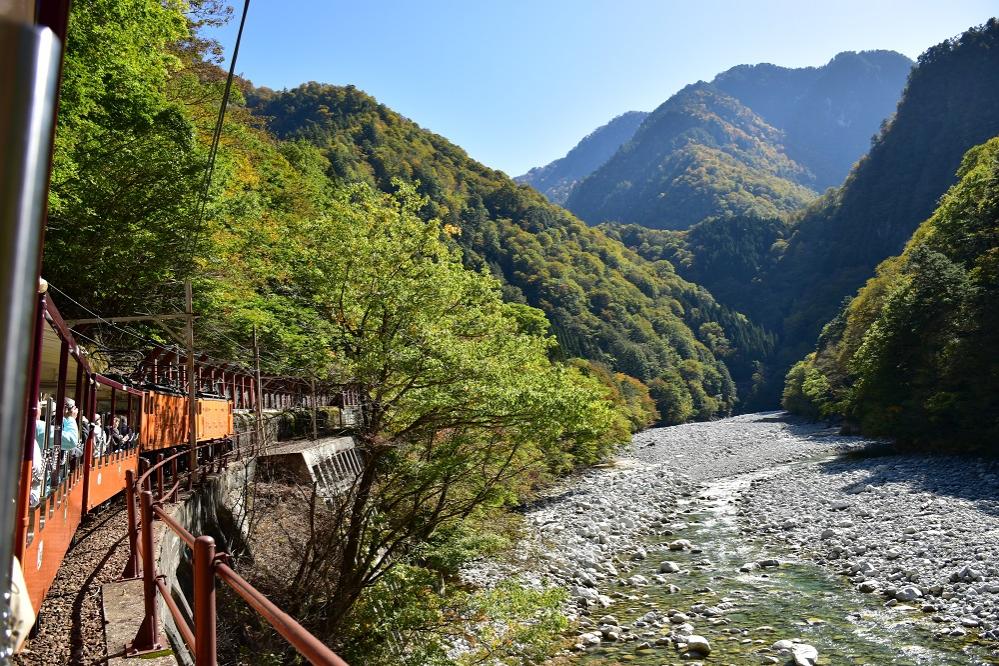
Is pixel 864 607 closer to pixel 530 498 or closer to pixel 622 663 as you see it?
pixel 622 663

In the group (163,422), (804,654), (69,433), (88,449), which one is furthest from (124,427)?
(804,654)

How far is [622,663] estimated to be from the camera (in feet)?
44.1

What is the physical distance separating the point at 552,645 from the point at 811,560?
9619mm

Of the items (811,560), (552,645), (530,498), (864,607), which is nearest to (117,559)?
(552,645)

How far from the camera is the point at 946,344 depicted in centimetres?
3694

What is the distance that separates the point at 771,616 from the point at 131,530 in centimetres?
1384

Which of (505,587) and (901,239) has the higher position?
(901,239)

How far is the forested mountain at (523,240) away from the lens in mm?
97625

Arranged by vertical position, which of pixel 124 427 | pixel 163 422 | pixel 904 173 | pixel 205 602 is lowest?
pixel 205 602

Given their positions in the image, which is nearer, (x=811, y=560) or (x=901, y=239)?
(x=811, y=560)

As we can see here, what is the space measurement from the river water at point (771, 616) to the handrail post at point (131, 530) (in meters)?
9.56

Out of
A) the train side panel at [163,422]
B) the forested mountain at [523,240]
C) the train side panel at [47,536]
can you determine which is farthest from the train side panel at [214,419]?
the forested mountain at [523,240]

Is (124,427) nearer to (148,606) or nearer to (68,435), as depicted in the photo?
(68,435)

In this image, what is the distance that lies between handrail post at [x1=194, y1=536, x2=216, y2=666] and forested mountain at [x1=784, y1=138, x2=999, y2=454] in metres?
38.0
